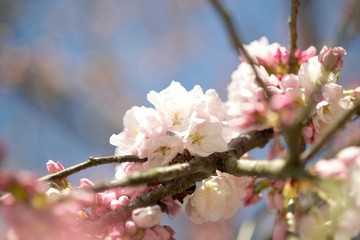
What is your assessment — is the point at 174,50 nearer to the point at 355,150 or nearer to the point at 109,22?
the point at 109,22

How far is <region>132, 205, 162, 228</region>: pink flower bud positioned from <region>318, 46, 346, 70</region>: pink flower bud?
65cm

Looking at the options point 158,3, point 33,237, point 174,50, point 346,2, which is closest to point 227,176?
point 33,237

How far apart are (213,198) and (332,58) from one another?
1.65ft

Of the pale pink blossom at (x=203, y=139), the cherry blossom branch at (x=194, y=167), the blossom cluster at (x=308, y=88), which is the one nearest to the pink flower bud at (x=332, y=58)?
the blossom cluster at (x=308, y=88)

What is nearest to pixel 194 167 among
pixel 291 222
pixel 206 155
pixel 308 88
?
pixel 206 155

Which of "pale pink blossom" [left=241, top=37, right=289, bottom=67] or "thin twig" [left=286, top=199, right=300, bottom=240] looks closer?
"thin twig" [left=286, top=199, right=300, bottom=240]

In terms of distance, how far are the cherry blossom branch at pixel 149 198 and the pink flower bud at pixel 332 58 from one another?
0.50 metres

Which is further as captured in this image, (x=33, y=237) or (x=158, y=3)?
(x=158, y=3)

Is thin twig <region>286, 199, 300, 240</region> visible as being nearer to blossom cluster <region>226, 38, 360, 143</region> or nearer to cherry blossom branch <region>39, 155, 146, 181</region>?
blossom cluster <region>226, 38, 360, 143</region>

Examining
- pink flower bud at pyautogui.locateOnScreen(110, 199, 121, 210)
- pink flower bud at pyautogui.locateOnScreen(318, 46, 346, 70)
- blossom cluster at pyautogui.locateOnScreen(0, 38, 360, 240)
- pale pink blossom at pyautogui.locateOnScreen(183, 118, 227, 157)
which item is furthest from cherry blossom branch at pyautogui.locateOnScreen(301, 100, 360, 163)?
pink flower bud at pyautogui.locateOnScreen(318, 46, 346, 70)

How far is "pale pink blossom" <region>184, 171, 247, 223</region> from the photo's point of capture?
1.27 m

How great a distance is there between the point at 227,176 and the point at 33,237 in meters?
0.61

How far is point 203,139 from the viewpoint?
120 centimetres

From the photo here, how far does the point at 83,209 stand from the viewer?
3.80ft
